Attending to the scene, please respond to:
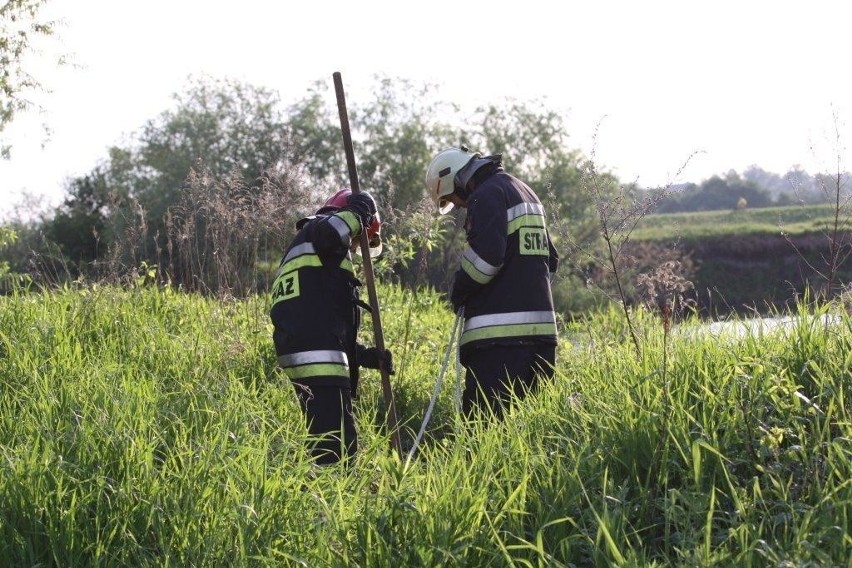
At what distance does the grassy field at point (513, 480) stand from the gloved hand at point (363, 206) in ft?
4.21

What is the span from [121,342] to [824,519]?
534cm

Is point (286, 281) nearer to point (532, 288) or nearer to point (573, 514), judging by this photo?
point (532, 288)

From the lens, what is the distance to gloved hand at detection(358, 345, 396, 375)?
5.80 meters

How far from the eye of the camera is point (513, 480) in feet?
12.4

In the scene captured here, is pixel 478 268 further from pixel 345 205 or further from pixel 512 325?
pixel 345 205

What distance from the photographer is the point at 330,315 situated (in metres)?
5.55

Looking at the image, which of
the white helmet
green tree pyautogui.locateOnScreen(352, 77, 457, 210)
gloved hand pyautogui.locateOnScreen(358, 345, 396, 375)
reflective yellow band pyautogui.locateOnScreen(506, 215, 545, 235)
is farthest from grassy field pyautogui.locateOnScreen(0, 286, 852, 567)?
green tree pyautogui.locateOnScreen(352, 77, 457, 210)

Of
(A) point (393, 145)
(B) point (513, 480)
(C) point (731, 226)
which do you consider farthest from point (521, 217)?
(C) point (731, 226)

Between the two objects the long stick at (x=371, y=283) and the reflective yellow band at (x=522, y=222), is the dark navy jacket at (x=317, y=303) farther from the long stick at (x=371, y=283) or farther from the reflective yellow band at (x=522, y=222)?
the reflective yellow band at (x=522, y=222)

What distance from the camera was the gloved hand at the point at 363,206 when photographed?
569 centimetres

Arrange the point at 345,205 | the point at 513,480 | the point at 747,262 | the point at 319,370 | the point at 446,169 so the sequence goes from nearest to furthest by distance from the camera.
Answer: the point at 513,480, the point at 319,370, the point at 345,205, the point at 446,169, the point at 747,262

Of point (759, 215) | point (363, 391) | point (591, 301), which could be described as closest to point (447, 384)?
point (363, 391)

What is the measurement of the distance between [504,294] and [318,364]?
1.23 m

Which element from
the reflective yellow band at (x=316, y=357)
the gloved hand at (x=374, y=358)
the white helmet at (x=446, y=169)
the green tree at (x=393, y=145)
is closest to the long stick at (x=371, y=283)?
the gloved hand at (x=374, y=358)
